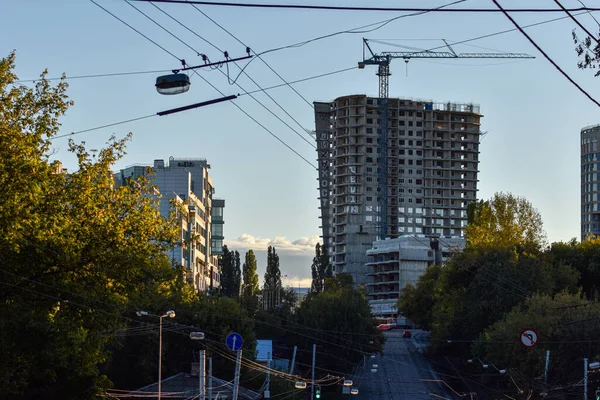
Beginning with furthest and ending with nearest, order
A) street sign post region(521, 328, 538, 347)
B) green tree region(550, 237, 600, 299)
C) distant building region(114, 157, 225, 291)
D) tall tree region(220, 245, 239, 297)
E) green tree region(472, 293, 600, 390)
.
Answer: tall tree region(220, 245, 239, 297) → distant building region(114, 157, 225, 291) → green tree region(550, 237, 600, 299) → green tree region(472, 293, 600, 390) → street sign post region(521, 328, 538, 347)

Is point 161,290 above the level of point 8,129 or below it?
below

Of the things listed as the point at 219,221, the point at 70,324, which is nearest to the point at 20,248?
the point at 70,324

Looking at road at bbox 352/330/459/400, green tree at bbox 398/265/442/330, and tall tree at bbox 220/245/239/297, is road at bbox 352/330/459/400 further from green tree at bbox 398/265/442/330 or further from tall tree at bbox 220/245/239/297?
tall tree at bbox 220/245/239/297

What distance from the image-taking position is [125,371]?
3123 inches

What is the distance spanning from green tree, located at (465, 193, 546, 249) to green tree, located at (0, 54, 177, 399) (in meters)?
82.9

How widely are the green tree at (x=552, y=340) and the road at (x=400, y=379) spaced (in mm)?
13060

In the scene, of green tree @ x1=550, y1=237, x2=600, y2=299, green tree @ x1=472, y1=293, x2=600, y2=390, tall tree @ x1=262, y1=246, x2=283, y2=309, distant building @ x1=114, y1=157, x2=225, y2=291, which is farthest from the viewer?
tall tree @ x1=262, y1=246, x2=283, y2=309

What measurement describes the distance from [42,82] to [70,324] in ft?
26.6

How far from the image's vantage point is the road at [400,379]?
310 ft

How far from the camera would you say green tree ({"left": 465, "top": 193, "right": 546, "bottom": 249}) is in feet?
389

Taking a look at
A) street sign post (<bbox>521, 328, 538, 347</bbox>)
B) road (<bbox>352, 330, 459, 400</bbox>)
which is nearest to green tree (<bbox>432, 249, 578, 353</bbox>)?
road (<bbox>352, 330, 459, 400</bbox>)

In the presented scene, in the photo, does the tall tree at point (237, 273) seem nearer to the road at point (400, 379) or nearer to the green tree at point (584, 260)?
the road at point (400, 379)

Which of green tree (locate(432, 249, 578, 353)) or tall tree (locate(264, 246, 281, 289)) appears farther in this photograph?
tall tree (locate(264, 246, 281, 289))

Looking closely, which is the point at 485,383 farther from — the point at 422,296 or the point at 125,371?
the point at 422,296
